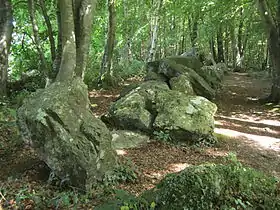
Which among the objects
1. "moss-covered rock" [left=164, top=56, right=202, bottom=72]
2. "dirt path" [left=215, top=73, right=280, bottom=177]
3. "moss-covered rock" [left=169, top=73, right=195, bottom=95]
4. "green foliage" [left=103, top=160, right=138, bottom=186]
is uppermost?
"moss-covered rock" [left=164, top=56, right=202, bottom=72]

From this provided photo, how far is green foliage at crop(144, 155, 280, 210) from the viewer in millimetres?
3523

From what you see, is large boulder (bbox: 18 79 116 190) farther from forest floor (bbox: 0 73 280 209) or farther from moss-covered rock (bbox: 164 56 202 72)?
moss-covered rock (bbox: 164 56 202 72)

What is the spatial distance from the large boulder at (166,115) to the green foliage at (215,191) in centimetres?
375

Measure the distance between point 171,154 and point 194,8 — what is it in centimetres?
1082

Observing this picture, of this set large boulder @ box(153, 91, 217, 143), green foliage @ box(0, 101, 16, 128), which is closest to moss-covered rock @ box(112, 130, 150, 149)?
large boulder @ box(153, 91, 217, 143)

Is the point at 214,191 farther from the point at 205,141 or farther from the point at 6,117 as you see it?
the point at 6,117

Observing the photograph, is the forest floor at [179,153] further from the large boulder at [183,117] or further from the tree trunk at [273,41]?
the tree trunk at [273,41]

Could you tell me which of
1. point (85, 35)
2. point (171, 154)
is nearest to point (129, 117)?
point (171, 154)

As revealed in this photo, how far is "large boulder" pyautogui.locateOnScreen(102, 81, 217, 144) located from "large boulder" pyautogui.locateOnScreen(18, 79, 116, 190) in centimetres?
251

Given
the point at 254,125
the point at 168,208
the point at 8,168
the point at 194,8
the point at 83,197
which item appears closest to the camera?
the point at 168,208

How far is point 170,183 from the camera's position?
369cm

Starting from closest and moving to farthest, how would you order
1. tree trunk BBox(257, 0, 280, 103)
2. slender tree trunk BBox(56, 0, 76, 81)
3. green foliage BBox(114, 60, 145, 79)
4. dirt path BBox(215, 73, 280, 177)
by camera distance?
slender tree trunk BBox(56, 0, 76, 81) < dirt path BBox(215, 73, 280, 177) < tree trunk BBox(257, 0, 280, 103) < green foliage BBox(114, 60, 145, 79)

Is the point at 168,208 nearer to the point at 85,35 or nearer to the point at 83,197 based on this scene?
the point at 83,197

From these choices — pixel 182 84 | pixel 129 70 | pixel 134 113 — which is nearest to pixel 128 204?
pixel 134 113
